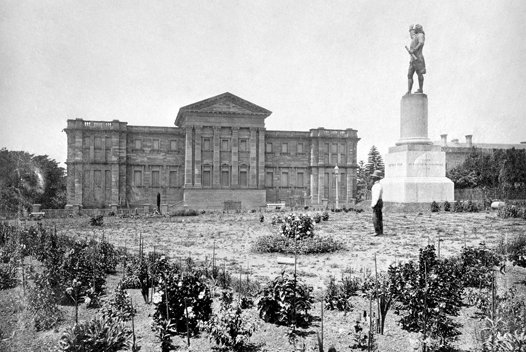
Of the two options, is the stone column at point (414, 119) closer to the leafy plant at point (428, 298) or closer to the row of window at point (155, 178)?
the leafy plant at point (428, 298)

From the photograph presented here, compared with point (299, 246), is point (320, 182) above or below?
above

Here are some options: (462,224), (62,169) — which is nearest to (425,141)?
(462,224)

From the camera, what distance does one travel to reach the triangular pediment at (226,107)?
159 feet

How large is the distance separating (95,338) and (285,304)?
2.41m

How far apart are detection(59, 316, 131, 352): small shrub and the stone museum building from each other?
141 ft

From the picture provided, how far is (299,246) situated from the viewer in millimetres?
11156

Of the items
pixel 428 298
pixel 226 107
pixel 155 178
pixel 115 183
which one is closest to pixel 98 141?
pixel 115 183

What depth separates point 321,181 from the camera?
5391 cm

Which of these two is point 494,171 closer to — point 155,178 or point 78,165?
point 155,178

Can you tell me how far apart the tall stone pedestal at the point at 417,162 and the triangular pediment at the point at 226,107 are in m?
31.2

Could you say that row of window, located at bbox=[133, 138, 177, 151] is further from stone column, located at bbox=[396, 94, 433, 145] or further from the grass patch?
the grass patch

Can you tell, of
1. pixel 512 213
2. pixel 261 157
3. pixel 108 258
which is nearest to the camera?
pixel 108 258

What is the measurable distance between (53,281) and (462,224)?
14.6 m

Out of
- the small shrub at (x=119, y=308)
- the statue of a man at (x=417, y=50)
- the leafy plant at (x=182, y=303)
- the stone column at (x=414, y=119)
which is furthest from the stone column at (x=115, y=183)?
the leafy plant at (x=182, y=303)
